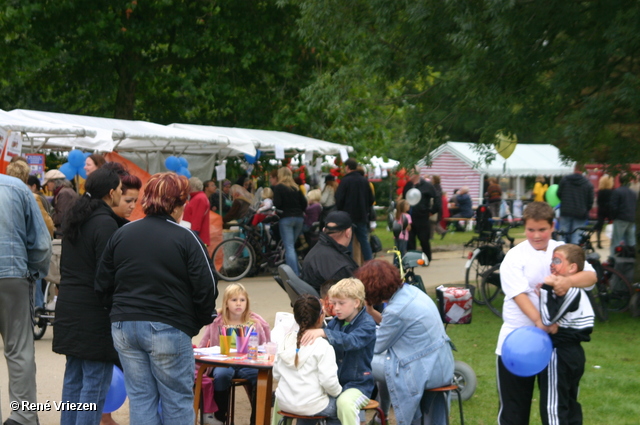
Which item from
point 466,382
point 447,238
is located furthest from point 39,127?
point 447,238

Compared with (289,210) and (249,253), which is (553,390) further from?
(249,253)

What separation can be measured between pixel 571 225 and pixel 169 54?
10328 mm

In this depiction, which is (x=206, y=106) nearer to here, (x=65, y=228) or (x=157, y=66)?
(x=157, y=66)

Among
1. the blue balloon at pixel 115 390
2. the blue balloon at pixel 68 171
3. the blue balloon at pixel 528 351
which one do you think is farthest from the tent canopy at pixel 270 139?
the blue balloon at pixel 528 351

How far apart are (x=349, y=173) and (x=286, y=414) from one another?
27.5 ft

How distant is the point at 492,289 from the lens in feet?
36.6

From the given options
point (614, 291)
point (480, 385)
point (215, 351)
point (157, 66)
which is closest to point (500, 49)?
point (614, 291)

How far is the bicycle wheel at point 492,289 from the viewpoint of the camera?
10.1m

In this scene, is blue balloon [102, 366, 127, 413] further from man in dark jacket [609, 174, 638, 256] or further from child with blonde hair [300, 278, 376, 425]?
man in dark jacket [609, 174, 638, 256]

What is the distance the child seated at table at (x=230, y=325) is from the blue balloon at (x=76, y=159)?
667 cm

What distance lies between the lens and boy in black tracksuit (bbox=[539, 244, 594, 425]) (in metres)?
4.54

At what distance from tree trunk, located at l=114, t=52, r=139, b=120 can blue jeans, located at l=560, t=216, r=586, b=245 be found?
10.3 meters

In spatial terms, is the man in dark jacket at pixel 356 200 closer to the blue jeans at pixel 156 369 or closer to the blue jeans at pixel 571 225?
the blue jeans at pixel 571 225

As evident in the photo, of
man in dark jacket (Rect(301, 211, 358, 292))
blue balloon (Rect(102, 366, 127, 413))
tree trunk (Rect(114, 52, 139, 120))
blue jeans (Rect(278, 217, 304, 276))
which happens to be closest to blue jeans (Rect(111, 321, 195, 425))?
blue balloon (Rect(102, 366, 127, 413))
